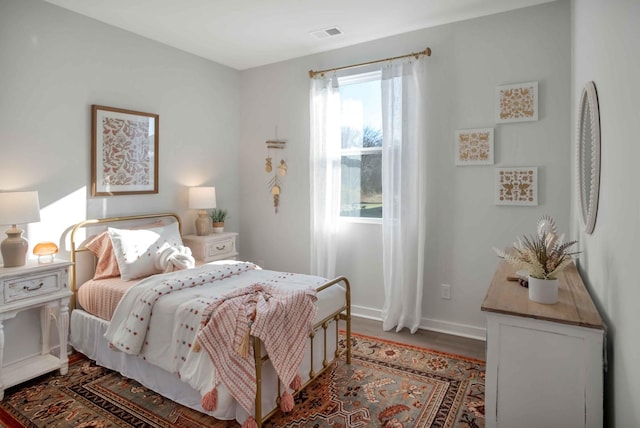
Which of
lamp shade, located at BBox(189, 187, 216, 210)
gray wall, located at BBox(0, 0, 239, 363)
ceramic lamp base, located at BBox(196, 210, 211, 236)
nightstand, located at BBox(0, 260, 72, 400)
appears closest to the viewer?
nightstand, located at BBox(0, 260, 72, 400)

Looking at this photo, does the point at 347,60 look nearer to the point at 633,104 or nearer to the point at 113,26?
the point at 113,26

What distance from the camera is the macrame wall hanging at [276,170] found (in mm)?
4512

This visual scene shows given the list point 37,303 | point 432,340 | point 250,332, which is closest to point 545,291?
point 250,332

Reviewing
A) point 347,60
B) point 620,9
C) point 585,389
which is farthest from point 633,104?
point 347,60

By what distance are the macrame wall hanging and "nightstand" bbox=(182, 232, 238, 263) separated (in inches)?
27.3

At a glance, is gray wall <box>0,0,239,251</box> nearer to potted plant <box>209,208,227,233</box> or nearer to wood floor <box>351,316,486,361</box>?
potted plant <box>209,208,227,233</box>

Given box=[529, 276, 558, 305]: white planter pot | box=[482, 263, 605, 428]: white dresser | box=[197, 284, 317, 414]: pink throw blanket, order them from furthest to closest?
1. box=[197, 284, 317, 414]: pink throw blanket
2. box=[529, 276, 558, 305]: white planter pot
3. box=[482, 263, 605, 428]: white dresser

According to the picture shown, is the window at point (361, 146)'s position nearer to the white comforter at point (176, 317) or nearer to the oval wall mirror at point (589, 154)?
the white comforter at point (176, 317)

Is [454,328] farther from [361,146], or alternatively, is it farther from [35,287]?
[35,287]

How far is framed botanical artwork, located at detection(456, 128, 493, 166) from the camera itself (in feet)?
10.9

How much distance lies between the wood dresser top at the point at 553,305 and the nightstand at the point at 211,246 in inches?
111

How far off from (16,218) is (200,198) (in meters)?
1.69

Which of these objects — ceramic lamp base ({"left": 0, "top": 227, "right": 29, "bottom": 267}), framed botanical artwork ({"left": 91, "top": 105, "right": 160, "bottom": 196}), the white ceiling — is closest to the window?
the white ceiling

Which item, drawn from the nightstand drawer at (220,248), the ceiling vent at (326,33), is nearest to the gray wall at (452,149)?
the ceiling vent at (326,33)
